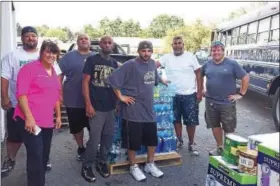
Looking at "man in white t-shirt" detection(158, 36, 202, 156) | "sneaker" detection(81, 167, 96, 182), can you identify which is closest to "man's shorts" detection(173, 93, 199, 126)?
"man in white t-shirt" detection(158, 36, 202, 156)

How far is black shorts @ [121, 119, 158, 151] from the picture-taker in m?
3.80

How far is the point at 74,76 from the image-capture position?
4164 millimetres

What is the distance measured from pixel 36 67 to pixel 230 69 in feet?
8.12

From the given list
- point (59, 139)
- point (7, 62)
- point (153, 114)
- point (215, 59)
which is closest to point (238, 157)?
point (153, 114)

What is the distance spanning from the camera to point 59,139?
5465 millimetres

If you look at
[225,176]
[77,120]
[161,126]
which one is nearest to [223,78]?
[161,126]

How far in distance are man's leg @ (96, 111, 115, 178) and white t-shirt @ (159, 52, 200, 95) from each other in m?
1.20

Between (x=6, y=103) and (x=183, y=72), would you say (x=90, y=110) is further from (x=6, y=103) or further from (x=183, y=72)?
(x=183, y=72)

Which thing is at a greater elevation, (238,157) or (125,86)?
(125,86)

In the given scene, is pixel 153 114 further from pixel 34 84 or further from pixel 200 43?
pixel 200 43

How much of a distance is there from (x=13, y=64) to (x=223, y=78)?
256 centimetres

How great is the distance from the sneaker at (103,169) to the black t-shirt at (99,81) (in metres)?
0.72

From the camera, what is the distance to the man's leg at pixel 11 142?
3670mm

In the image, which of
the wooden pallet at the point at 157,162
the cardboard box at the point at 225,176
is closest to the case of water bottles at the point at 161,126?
the wooden pallet at the point at 157,162
